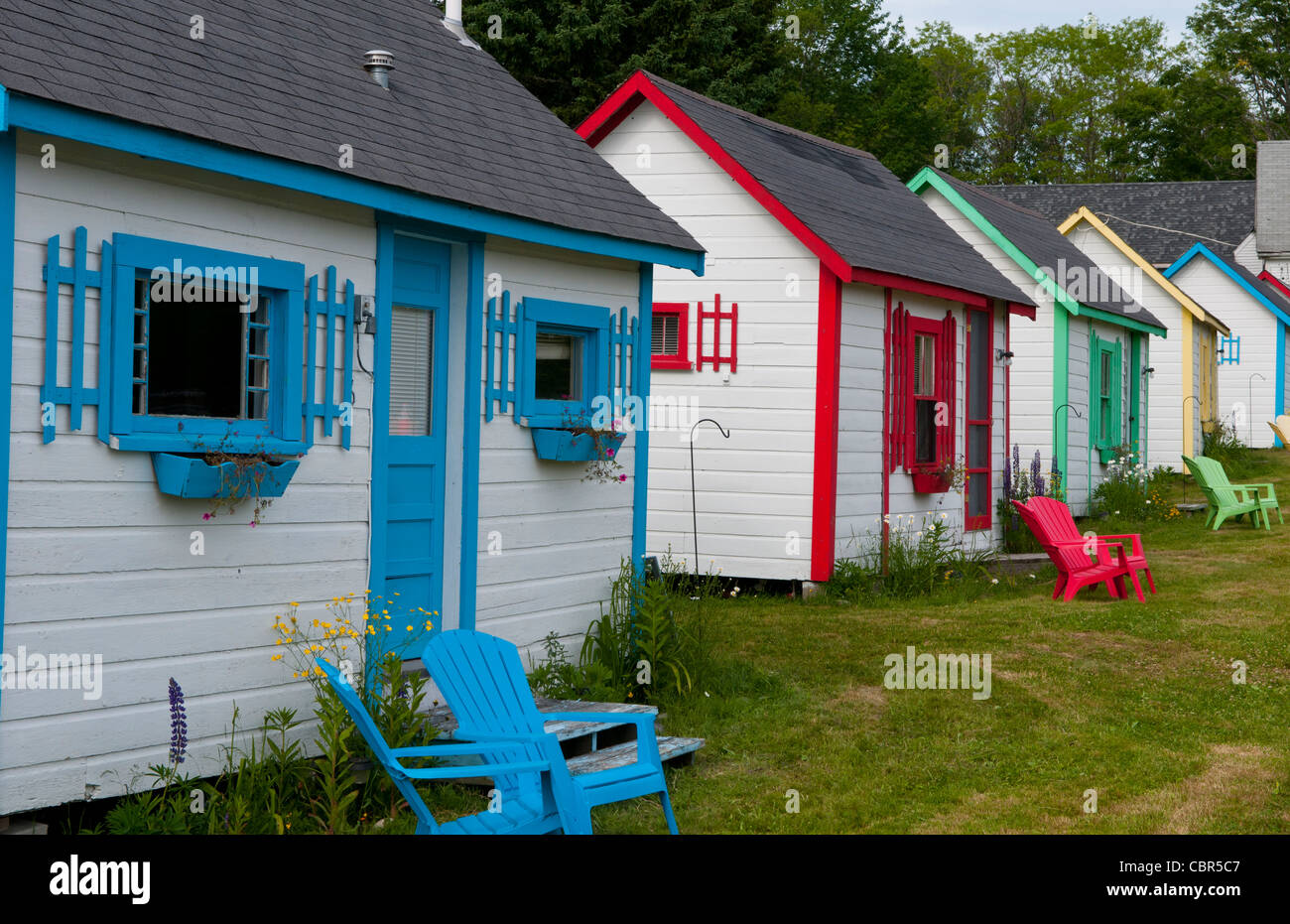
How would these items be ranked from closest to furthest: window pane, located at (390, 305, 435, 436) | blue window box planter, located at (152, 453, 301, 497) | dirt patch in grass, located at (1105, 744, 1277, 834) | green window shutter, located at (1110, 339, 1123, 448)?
blue window box planter, located at (152, 453, 301, 497) → dirt patch in grass, located at (1105, 744, 1277, 834) → window pane, located at (390, 305, 435, 436) → green window shutter, located at (1110, 339, 1123, 448)

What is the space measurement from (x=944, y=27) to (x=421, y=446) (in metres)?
64.7

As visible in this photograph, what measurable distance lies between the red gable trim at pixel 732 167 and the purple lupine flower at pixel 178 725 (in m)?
7.48

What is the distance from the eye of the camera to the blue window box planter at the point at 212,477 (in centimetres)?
554

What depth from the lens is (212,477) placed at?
562cm

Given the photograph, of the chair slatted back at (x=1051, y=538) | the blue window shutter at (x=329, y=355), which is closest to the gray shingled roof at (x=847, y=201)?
the chair slatted back at (x=1051, y=538)

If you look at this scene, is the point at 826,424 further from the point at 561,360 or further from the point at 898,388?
the point at 561,360

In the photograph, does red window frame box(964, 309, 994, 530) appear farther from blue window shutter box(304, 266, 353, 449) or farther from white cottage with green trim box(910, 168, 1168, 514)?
blue window shutter box(304, 266, 353, 449)

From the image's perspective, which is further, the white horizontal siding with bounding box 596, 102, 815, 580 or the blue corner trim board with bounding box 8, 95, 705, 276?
the white horizontal siding with bounding box 596, 102, 815, 580

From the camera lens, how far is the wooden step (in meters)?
6.45

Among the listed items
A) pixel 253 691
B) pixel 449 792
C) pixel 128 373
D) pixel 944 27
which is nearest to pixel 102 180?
pixel 128 373

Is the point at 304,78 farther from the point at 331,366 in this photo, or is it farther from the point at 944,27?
the point at 944,27

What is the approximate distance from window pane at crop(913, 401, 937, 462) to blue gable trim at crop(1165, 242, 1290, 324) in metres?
19.0

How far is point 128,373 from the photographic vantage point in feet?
17.8

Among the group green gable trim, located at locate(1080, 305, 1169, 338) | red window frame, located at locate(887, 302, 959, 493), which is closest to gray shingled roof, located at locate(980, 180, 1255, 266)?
green gable trim, located at locate(1080, 305, 1169, 338)
